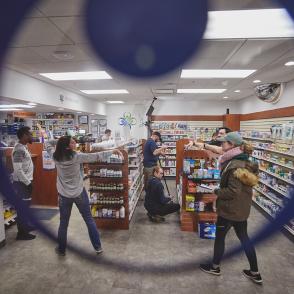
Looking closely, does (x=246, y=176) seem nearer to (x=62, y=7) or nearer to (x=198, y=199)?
(x=62, y=7)

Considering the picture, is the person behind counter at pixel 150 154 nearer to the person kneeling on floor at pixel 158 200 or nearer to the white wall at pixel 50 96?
the person kneeling on floor at pixel 158 200

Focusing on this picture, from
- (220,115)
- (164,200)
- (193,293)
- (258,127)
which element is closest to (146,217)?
(164,200)

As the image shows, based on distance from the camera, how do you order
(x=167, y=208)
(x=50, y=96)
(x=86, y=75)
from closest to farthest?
1. (x=86, y=75)
2. (x=167, y=208)
3. (x=50, y=96)

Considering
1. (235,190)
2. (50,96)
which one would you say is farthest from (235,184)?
(50,96)

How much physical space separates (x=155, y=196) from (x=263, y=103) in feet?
9.45

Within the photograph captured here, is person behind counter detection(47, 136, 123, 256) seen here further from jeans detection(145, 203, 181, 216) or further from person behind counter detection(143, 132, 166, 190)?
person behind counter detection(143, 132, 166, 190)

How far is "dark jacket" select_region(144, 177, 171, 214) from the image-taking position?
112 inches

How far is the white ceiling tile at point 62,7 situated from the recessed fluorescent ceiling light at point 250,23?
14cm

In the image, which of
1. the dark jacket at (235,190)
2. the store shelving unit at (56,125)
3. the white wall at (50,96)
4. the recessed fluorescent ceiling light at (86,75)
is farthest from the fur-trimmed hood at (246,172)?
the store shelving unit at (56,125)

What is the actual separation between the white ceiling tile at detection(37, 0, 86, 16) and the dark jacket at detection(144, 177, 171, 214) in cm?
263

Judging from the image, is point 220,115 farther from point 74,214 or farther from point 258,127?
point 74,214

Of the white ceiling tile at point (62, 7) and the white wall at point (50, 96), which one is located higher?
the white wall at point (50, 96)

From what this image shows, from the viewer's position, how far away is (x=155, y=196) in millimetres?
2918

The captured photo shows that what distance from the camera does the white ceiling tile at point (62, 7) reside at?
0.25m
